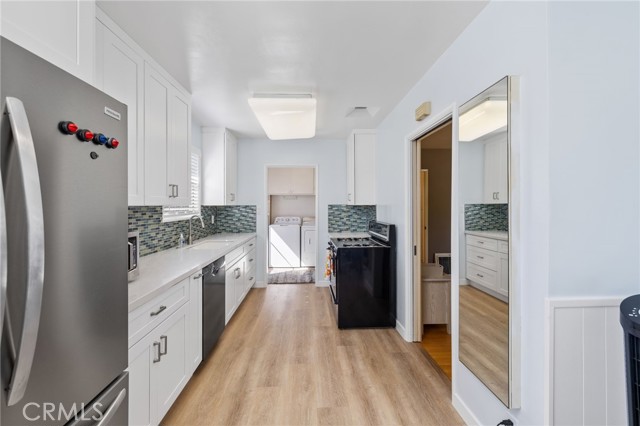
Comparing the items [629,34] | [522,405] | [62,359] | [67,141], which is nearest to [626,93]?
[629,34]

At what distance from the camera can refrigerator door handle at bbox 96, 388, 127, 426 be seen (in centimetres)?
95

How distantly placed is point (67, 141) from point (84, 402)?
0.83 m

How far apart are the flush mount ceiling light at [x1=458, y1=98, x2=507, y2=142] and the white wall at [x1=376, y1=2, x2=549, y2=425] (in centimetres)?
10

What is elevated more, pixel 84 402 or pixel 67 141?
pixel 67 141

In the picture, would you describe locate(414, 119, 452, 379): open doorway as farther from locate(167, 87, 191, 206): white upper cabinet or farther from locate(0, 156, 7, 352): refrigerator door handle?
locate(0, 156, 7, 352): refrigerator door handle

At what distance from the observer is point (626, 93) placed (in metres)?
1.16

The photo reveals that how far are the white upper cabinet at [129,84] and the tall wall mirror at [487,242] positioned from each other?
2128mm

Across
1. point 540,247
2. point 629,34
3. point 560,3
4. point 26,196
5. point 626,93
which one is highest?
point 560,3

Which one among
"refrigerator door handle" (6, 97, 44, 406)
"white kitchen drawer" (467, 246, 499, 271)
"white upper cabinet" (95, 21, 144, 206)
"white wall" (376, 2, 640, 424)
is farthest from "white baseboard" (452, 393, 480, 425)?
"white upper cabinet" (95, 21, 144, 206)

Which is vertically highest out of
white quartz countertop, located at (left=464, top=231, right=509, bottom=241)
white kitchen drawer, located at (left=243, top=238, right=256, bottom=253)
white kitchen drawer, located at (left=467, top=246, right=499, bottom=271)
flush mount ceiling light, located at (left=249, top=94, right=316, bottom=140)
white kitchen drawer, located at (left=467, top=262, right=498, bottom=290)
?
flush mount ceiling light, located at (left=249, top=94, right=316, bottom=140)

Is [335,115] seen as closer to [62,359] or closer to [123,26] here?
[123,26]

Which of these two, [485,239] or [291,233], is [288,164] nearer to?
[291,233]

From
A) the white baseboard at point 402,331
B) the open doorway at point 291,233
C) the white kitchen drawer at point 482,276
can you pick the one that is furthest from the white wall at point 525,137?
the open doorway at point 291,233

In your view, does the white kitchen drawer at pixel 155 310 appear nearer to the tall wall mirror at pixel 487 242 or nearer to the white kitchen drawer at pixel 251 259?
the tall wall mirror at pixel 487 242
